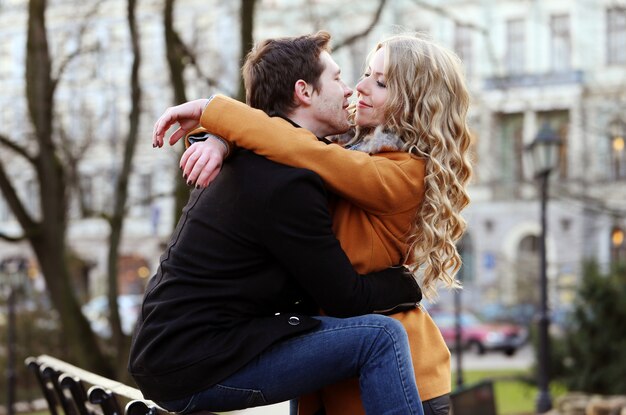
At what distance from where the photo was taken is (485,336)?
3281 cm

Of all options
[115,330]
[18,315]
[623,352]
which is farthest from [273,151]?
[18,315]

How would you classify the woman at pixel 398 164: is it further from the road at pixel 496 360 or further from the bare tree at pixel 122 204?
the road at pixel 496 360

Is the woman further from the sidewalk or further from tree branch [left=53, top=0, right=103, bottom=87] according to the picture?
tree branch [left=53, top=0, right=103, bottom=87]

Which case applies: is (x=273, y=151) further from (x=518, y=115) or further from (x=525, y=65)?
(x=525, y=65)

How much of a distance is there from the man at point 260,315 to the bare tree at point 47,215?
31.4 feet

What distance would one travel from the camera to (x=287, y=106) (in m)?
3.26

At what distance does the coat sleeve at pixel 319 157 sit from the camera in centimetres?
305

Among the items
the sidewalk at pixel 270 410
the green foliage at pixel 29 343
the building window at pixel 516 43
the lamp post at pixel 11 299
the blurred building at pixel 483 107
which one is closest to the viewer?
the sidewalk at pixel 270 410

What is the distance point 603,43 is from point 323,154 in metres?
38.8

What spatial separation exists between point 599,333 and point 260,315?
13.5m

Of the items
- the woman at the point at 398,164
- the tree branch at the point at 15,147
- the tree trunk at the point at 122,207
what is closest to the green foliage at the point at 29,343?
the tree trunk at the point at 122,207

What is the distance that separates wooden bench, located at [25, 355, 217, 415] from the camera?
10.4ft

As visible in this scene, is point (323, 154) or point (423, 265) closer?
point (323, 154)

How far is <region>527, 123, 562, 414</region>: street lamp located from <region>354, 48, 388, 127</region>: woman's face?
11.3 metres
